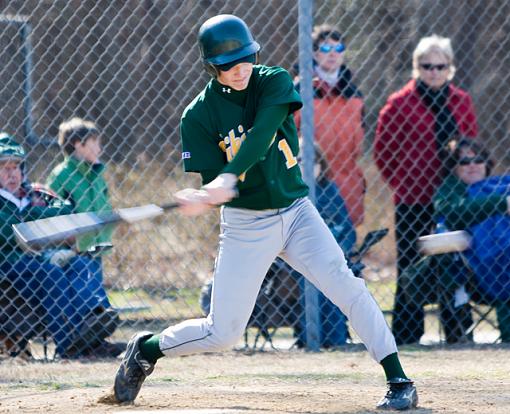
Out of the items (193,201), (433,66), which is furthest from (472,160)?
(193,201)

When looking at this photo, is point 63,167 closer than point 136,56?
Yes

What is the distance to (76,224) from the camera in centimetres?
400

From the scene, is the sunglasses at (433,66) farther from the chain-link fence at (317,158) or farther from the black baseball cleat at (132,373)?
the black baseball cleat at (132,373)

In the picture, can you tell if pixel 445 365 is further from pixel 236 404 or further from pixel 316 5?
pixel 316 5

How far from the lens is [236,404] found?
4320 millimetres

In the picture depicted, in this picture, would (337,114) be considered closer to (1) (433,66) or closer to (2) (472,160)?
(1) (433,66)

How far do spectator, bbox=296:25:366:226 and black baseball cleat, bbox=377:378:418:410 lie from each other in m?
2.57

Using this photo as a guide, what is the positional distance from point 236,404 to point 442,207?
8.31 ft

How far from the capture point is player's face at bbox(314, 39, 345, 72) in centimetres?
648

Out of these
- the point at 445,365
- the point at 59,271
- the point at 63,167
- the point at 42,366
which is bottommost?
the point at 42,366

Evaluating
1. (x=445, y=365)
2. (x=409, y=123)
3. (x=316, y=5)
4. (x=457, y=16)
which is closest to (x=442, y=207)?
(x=409, y=123)

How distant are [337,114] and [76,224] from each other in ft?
9.53

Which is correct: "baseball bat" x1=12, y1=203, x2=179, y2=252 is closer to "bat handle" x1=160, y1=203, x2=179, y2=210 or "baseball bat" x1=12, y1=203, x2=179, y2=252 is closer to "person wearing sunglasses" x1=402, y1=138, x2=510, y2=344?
"bat handle" x1=160, y1=203, x2=179, y2=210

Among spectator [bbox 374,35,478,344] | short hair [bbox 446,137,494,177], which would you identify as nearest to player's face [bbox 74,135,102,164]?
spectator [bbox 374,35,478,344]
